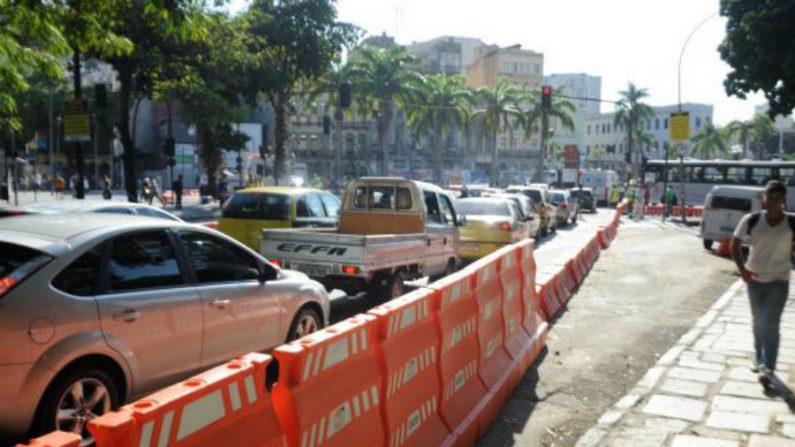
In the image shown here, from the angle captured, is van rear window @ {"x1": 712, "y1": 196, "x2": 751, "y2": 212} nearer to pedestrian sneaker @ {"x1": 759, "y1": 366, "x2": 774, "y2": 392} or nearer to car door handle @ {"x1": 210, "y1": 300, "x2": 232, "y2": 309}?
pedestrian sneaker @ {"x1": 759, "y1": 366, "x2": 774, "y2": 392}

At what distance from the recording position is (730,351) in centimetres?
782

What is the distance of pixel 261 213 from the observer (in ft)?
40.8

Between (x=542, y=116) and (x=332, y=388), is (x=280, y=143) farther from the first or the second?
(x=332, y=388)

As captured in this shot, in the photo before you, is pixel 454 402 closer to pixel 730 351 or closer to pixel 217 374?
pixel 217 374

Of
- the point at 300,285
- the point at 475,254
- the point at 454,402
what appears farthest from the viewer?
the point at 475,254

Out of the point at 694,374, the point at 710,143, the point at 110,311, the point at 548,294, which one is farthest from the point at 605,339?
the point at 710,143

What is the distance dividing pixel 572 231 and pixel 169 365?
79.1ft

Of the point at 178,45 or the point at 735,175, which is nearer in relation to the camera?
the point at 178,45

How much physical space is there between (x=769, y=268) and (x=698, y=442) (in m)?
2.10

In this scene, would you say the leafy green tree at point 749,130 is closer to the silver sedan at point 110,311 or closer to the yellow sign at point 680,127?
the yellow sign at point 680,127

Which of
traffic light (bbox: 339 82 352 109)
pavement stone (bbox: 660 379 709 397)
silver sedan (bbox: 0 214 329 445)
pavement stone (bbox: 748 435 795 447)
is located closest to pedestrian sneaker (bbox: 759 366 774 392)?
pavement stone (bbox: 660 379 709 397)

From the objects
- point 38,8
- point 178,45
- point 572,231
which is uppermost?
point 178,45

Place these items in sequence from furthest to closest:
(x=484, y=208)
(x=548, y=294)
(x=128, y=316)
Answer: (x=484, y=208) < (x=548, y=294) < (x=128, y=316)

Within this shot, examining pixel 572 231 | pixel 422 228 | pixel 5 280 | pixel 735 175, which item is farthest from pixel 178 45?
pixel 735 175
